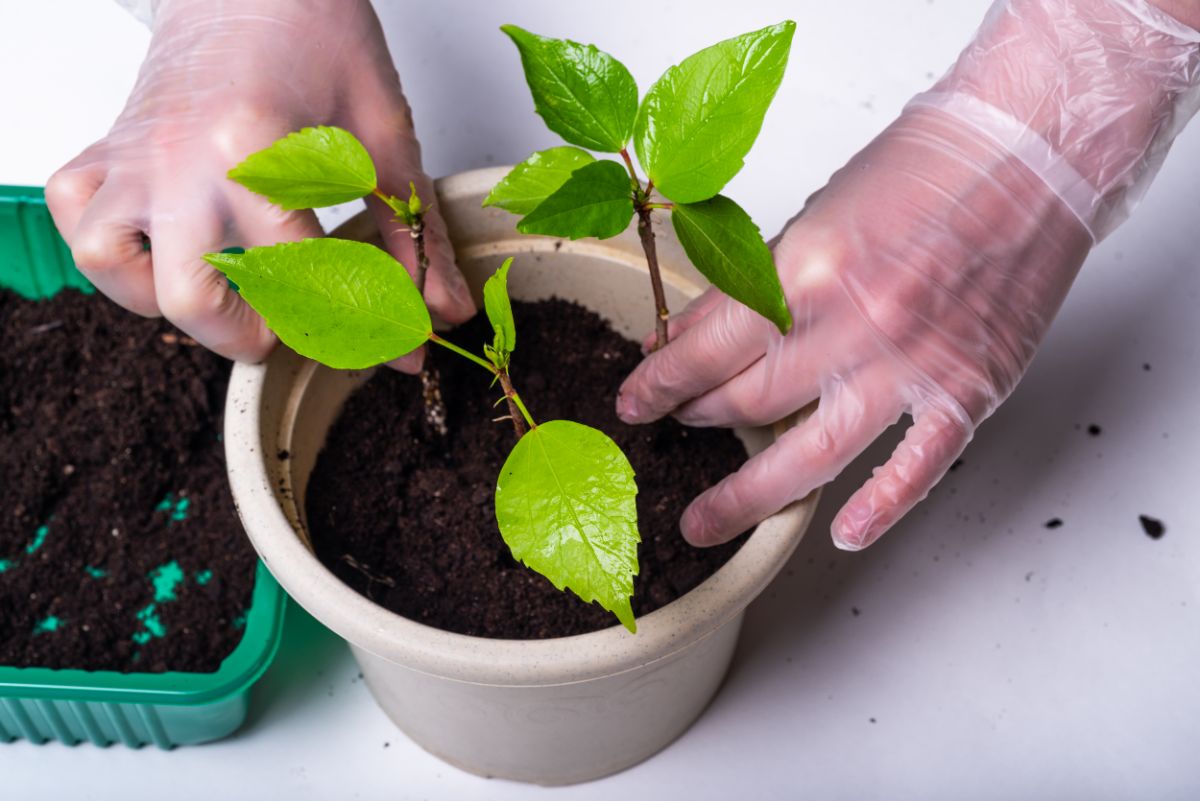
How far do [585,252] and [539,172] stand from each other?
0.93ft

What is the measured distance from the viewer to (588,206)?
0.58 metres

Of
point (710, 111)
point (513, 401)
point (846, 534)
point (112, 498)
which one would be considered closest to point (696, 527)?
point (846, 534)

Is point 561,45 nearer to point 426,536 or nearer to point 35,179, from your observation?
point 426,536

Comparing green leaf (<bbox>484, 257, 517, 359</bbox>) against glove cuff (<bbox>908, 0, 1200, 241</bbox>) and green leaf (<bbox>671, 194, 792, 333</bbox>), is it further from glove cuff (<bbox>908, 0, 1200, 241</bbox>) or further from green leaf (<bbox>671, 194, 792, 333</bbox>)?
glove cuff (<bbox>908, 0, 1200, 241</bbox>)

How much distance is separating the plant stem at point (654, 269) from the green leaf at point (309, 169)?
164mm

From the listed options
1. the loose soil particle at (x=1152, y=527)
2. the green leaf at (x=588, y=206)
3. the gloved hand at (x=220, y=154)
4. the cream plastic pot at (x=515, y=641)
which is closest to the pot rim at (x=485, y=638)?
the cream plastic pot at (x=515, y=641)

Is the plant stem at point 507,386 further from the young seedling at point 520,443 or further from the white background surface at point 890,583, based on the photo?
the white background surface at point 890,583

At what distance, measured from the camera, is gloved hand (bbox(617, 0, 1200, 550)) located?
2.52 feet

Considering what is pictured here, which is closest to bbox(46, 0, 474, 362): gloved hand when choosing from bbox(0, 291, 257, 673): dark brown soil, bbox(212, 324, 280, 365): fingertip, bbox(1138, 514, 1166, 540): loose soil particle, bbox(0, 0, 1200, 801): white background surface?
bbox(212, 324, 280, 365): fingertip

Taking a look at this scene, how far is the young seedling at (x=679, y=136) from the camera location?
57 centimetres

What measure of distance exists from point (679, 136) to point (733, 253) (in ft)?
0.23

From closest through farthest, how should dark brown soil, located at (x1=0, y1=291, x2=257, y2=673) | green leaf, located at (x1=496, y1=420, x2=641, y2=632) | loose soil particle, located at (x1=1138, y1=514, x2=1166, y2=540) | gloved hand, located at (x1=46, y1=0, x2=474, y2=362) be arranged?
green leaf, located at (x1=496, y1=420, x2=641, y2=632) < gloved hand, located at (x1=46, y1=0, x2=474, y2=362) < dark brown soil, located at (x1=0, y1=291, x2=257, y2=673) < loose soil particle, located at (x1=1138, y1=514, x2=1166, y2=540)

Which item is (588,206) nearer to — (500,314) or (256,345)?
(500,314)

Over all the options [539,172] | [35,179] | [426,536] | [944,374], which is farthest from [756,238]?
[35,179]
